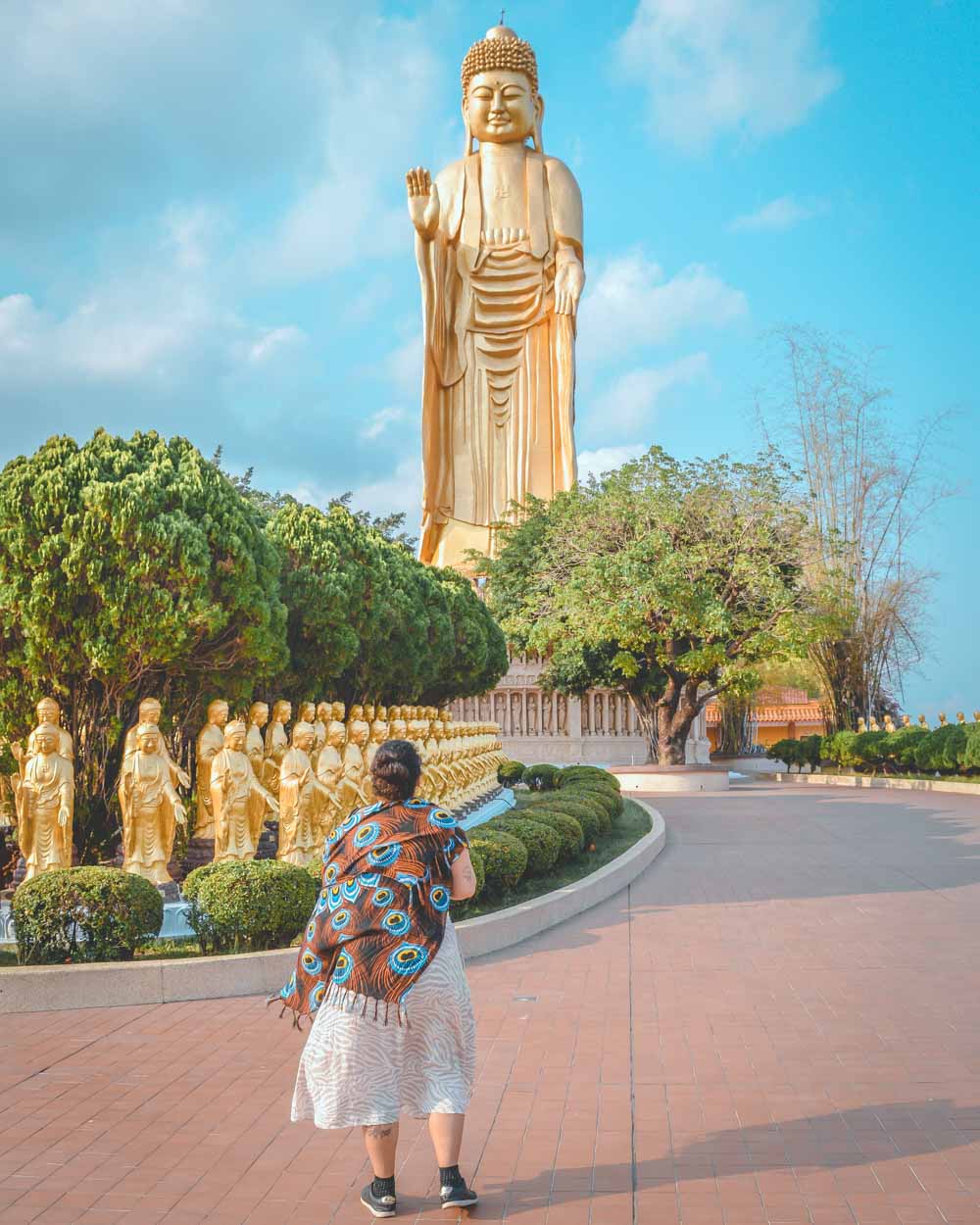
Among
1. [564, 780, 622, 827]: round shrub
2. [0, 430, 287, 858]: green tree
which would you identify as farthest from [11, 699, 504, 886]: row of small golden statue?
[564, 780, 622, 827]: round shrub

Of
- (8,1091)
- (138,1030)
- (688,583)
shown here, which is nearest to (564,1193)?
(8,1091)

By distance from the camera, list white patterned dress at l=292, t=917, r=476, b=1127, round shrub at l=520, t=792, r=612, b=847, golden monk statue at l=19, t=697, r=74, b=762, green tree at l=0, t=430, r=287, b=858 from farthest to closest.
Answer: round shrub at l=520, t=792, r=612, b=847
green tree at l=0, t=430, r=287, b=858
golden monk statue at l=19, t=697, r=74, b=762
white patterned dress at l=292, t=917, r=476, b=1127

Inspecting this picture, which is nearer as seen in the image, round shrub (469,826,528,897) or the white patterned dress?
the white patterned dress

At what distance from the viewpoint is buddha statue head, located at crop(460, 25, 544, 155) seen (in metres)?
34.5

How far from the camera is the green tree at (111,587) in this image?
9773 mm

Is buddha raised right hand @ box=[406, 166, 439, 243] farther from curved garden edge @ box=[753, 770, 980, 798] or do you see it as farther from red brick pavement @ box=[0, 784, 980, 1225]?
red brick pavement @ box=[0, 784, 980, 1225]

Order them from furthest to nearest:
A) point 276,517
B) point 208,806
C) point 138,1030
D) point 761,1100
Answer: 1. point 276,517
2. point 208,806
3. point 138,1030
4. point 761,1100

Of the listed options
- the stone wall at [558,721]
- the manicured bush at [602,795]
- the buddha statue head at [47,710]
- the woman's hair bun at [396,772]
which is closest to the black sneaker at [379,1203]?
the woman's hair bun at [396,772]

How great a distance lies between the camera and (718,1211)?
12.8 ft

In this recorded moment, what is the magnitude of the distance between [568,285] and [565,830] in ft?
81.7

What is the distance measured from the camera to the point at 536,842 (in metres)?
10.5

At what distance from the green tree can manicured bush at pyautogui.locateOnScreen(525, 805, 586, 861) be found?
3172mm

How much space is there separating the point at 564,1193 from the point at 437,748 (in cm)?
1144

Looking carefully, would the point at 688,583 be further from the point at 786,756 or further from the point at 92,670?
the point at 92,670
